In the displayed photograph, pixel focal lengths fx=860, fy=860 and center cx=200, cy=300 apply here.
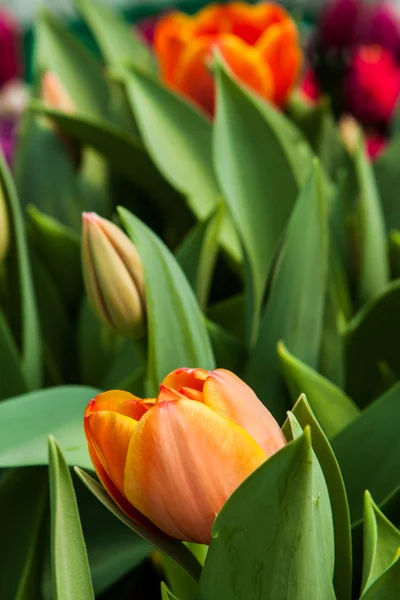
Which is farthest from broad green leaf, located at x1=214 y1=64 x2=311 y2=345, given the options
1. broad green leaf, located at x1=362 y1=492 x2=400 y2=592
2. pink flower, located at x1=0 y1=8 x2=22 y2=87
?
pink flower, located at x1=0 y1=8 x2=22 y2=87

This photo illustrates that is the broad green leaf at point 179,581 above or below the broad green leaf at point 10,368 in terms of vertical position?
below

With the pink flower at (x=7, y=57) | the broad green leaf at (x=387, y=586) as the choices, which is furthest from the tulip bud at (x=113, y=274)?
the pink flower at (x=7, y=57)

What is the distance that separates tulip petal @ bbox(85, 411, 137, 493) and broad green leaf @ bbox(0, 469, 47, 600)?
0.09m

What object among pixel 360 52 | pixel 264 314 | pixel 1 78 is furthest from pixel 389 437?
pixel 1 78

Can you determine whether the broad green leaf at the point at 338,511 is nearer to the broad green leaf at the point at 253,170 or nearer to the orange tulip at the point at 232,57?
the broad green leaf at the point at 253,170

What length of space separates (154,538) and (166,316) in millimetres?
76

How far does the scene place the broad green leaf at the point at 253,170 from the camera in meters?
0.32

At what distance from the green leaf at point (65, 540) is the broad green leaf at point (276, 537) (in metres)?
0.03

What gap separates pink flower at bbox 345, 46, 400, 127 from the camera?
24.4 inches

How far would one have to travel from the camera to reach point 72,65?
500mm

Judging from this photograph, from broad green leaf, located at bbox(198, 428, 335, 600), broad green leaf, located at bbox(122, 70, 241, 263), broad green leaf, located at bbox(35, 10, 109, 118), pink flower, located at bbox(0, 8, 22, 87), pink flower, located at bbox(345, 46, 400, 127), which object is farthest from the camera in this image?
pink flower, located at bbox(0, 8, 22, 87)

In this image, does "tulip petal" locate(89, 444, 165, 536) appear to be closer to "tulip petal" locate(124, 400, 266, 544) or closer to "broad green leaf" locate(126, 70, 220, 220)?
"tulip petal" locate(124, 400, 266, 544)

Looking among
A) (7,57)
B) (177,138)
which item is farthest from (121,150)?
(7,57)

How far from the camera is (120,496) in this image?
0.63 ft
